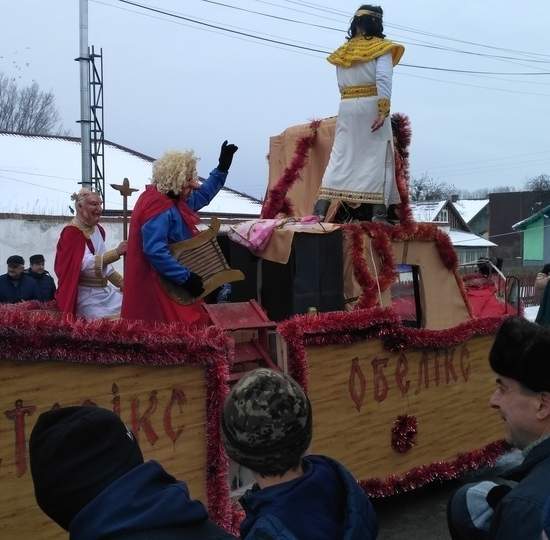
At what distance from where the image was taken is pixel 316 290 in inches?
223

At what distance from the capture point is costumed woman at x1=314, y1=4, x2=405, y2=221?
6180mm

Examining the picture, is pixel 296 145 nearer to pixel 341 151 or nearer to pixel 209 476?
pixel 341 151

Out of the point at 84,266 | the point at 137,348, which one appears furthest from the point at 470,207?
the point at 137,348

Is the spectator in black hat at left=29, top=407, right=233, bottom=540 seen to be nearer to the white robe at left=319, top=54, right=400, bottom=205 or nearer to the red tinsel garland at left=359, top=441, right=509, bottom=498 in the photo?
the red tinsel garland at left=359, top=441, right=509, bottom=498

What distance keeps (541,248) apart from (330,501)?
4126cm

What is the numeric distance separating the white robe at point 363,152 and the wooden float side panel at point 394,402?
150cm

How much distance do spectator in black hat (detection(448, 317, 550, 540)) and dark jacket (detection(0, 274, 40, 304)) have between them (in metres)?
7.55

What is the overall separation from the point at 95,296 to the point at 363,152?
8.55 ft

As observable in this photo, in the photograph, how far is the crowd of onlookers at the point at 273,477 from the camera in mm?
1522

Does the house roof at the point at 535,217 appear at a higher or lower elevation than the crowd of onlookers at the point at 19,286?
higher

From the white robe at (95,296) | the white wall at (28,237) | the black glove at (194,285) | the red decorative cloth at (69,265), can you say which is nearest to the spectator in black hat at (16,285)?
the white robe at (95,296)

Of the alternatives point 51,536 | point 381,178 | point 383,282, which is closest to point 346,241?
point 383,282

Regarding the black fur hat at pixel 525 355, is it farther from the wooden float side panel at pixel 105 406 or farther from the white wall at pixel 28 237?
the white wall at pixel 28 237

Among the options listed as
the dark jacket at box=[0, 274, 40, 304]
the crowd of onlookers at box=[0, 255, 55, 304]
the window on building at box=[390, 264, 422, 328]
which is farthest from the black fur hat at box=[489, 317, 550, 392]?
the dark jacket at box=[0, 274, 40, 304]
